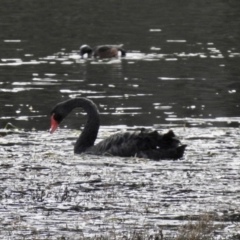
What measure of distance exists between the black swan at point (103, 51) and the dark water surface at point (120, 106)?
0.23 metres

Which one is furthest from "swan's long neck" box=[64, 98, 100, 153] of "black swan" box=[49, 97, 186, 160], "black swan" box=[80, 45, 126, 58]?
"black swan" box=[80, 45, 126, 58]

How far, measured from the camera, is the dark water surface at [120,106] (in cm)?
1122

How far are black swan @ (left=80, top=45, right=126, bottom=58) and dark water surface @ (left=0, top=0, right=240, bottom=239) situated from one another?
235 millimetres

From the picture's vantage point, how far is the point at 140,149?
14.6 m

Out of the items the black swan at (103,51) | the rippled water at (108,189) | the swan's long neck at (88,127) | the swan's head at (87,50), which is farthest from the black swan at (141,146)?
the swan's head at (87,50)

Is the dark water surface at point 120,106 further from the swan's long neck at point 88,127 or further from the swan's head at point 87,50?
the swan's head at point 87,50

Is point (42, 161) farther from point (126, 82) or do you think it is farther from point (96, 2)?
point (96, 2)

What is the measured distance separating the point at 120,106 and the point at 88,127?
4714 millimetres

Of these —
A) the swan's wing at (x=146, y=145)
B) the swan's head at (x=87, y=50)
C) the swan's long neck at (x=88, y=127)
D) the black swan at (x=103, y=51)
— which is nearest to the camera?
the swan's wing at (x=146, y=145)

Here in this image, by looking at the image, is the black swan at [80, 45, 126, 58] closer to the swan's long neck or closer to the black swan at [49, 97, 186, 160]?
the swan's long neck

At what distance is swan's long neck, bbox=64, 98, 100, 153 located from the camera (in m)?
15.4

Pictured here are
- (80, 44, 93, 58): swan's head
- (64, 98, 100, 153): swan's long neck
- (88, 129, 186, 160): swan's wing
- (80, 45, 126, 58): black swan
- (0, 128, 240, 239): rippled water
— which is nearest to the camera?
(0, 128, 240, 239): rippled water

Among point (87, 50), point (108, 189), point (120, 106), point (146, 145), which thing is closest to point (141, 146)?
point (146, 145)

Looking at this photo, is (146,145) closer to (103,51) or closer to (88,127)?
(88,127)
